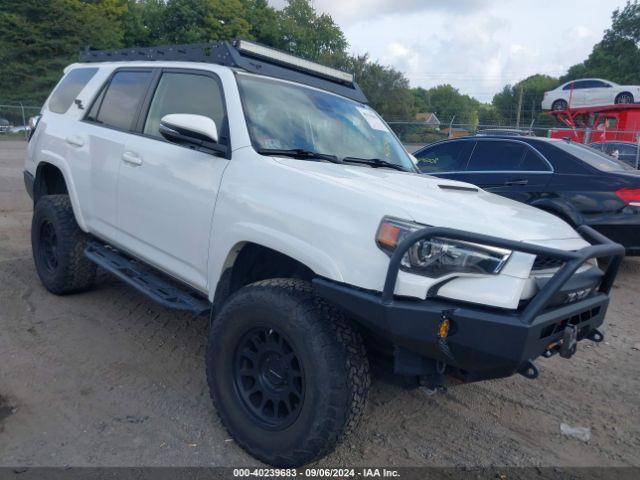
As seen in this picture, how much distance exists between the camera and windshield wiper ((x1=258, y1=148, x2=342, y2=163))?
309 centimetres

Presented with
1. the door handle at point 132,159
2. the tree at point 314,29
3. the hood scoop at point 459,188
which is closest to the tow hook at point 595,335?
the hood scoop at point 459,188

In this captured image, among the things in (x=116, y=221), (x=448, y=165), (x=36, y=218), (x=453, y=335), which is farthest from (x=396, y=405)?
(x=448, y=165)

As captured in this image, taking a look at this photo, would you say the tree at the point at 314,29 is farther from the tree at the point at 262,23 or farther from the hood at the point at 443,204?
the hood at the point at 443,204

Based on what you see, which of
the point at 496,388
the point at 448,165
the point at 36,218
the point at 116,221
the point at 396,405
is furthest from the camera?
the point at 448,165

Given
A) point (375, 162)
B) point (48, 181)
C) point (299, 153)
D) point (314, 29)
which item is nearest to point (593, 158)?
point (375, 162)

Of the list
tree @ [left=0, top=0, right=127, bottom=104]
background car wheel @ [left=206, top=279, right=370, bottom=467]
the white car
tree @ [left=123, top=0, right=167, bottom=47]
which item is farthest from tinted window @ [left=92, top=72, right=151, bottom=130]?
tree @ [left=123, top=0, right=167, bottom=47]

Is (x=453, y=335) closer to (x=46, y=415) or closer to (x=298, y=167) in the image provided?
(x=298, y=167)

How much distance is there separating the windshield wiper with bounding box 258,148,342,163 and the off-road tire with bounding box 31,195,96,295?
2.37 meters

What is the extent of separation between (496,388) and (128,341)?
2.65 m

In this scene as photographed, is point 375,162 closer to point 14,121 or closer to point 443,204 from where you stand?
point 443,204

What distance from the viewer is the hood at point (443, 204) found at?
7.77 ft

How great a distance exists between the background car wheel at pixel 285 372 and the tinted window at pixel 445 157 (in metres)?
5.52

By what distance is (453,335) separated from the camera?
2.18 metres

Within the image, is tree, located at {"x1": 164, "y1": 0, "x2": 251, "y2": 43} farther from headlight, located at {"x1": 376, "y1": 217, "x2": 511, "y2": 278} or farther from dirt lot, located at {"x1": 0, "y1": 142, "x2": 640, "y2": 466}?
headlight, located at {"x1": 376, "y1": 217, "x2": 511, "y2": 278}
